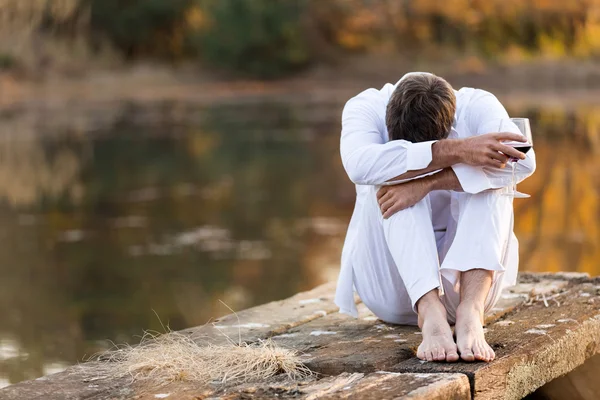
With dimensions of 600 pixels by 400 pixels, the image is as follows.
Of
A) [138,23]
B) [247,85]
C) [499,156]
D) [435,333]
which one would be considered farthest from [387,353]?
[138,23]

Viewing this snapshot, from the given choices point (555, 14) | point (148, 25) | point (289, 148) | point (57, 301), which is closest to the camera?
point (57, 301)

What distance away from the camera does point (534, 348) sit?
2846 millimetres

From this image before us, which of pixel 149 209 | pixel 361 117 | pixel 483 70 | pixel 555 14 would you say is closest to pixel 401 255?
pixel 361 117

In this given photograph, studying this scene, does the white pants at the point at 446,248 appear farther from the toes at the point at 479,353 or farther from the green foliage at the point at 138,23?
the green foliage at the point at 138,23

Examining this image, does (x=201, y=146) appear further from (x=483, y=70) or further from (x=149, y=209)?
(x=483, y=70)

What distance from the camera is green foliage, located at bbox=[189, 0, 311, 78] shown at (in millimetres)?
25562

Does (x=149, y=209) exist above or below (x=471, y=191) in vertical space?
below

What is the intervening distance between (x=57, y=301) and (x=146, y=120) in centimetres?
1241

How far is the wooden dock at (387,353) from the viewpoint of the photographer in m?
2.55

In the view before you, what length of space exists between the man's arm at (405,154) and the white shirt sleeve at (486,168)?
0.11 feet

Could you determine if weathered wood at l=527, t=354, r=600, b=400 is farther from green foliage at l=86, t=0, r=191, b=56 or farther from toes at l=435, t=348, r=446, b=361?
green foliage at l=86, t=0, r=191, b=56

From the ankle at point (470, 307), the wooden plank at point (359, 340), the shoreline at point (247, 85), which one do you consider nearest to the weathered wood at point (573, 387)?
the wooden plank at point (359, 340)

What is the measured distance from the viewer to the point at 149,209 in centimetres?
861

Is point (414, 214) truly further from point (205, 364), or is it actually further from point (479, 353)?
point (205, 364)
